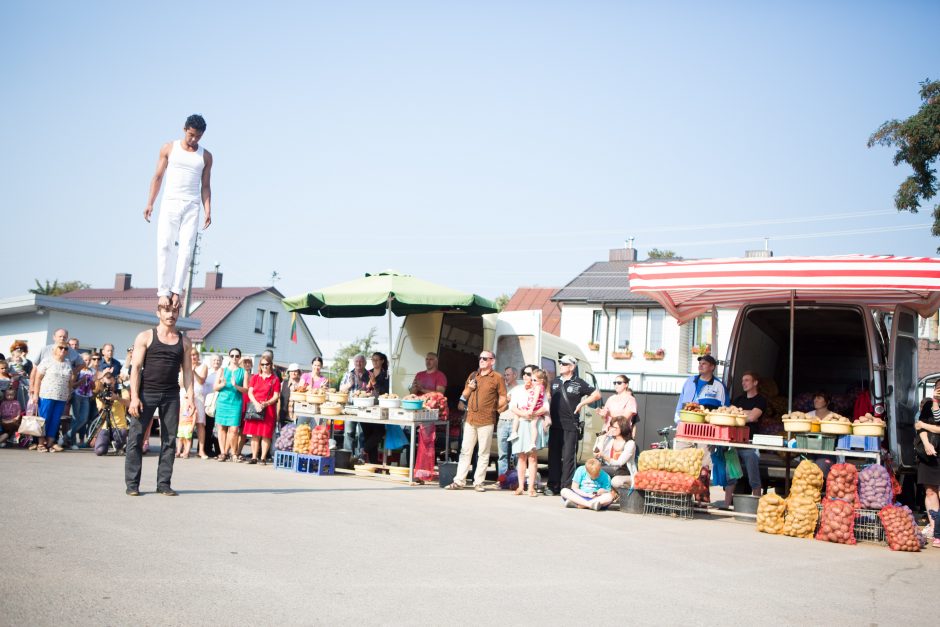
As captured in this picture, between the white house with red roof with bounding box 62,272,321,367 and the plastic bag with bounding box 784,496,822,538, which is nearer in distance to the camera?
the plastic bag with bounding box 784,496,822,538

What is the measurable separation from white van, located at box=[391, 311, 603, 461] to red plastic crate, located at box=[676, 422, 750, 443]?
4048mm

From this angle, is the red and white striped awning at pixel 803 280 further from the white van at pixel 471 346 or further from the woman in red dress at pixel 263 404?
the woman in red dress at pixel 263 404

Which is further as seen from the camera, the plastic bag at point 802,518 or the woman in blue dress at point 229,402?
the woman in blue dress at point 229,402

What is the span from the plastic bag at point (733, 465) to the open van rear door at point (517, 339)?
4.08 meters

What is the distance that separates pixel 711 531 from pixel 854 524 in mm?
1594

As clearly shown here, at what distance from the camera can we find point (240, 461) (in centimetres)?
1548

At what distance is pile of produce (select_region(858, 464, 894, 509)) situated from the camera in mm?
9930

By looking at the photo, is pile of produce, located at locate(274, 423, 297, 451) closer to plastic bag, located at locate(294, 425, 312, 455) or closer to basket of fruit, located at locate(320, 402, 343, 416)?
plastic bag, located at locate(294, 425, 312, 455)

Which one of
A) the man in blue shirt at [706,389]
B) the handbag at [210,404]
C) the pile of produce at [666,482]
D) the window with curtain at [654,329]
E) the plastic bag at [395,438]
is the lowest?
the pile of produce at [666,482]

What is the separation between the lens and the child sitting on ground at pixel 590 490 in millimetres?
11523

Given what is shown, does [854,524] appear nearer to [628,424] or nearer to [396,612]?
[628,424]

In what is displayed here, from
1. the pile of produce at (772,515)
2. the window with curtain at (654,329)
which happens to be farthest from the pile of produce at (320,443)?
the window with curtain at (654,329)

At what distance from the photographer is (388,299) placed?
14.3 m

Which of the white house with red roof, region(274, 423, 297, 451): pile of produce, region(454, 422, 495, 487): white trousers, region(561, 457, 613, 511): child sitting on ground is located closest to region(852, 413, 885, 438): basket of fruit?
region(561, 457, 613, 511): child sitting on ground
